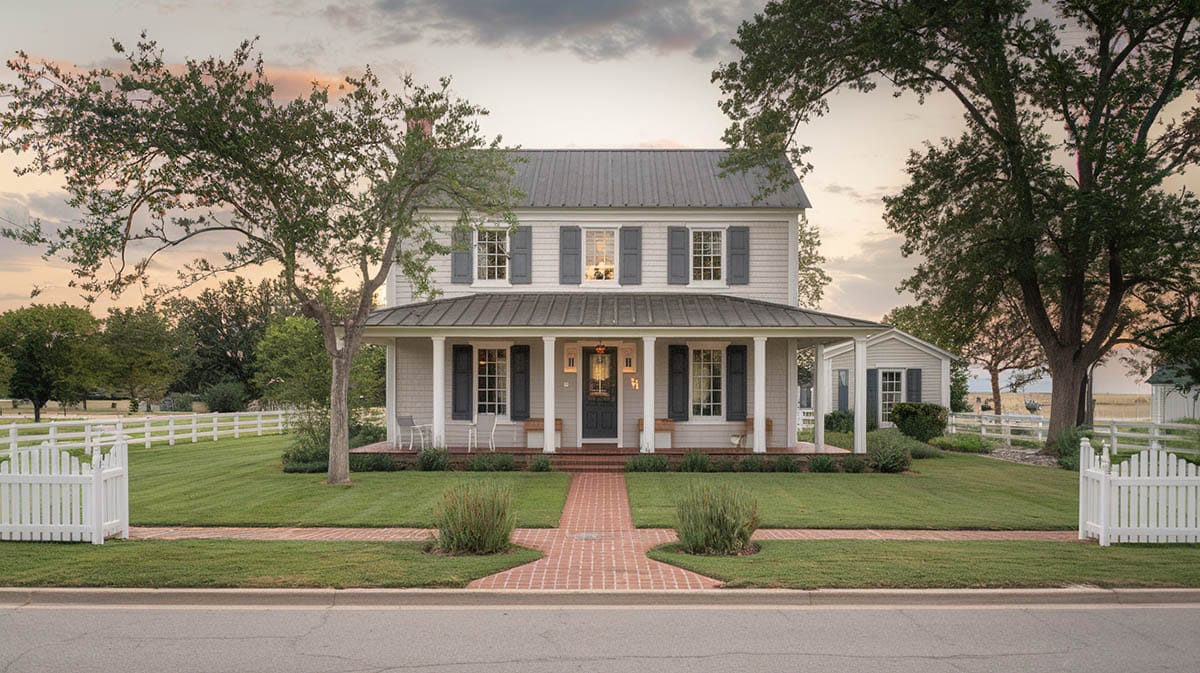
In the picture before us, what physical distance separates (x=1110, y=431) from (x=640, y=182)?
1467 centimetres

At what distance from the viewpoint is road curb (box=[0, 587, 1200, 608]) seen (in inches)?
309

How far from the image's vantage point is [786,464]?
62.1 ft

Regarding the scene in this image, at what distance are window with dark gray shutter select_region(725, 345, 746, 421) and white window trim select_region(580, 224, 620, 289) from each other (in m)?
3.54

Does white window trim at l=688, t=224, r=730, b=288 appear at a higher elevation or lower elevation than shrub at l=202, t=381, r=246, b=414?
higher

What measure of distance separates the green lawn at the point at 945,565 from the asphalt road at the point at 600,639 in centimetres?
60

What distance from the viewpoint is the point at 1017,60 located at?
2130 cm

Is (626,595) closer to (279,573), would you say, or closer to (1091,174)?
(279,573)

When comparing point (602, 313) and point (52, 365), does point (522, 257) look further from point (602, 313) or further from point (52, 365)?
point (52, 365)

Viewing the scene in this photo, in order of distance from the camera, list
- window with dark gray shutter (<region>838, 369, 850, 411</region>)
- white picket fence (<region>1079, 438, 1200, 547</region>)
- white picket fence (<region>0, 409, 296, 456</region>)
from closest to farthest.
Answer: white picket fence (<region>1079, 438, 1200, 547</region>), white picket fence (<region>0, 409, 296, 456</region>), window with dark gray shutter (<region>838, 369, 850, 411</region>)

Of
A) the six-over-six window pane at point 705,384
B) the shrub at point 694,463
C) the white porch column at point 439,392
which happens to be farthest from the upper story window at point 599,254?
the shrub at point 694,463

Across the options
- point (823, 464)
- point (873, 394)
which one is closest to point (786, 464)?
point (823, 464)

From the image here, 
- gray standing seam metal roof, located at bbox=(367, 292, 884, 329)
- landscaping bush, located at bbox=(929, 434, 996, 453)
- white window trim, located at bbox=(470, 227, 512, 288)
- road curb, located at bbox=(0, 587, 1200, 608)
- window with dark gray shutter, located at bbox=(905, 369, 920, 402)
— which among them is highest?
white window trim, located at bbox=(470, 227, 512, 288)

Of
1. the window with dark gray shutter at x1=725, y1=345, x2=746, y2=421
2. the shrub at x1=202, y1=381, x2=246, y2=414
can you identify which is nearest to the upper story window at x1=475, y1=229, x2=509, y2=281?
the window with dark gray shutter at x1=725, y1=345, x2=746, y2=421

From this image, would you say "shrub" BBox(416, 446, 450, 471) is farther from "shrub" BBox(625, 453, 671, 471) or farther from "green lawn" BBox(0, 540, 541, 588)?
"green lawn" BBox(0, 540, 541, 588)
